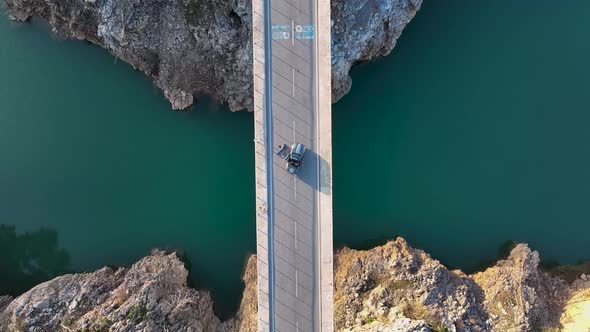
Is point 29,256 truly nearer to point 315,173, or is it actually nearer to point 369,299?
point 315,173

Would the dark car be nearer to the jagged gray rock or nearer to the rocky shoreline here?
the rocky shoreline

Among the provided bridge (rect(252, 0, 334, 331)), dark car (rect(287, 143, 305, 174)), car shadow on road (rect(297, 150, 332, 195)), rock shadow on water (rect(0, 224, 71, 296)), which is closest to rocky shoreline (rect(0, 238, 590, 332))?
rock shadow on water (rect(0, 224, 71, 296))

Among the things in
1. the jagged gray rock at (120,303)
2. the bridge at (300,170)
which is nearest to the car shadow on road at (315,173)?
the bridge at (300,170)

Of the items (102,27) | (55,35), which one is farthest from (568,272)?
(55,35)

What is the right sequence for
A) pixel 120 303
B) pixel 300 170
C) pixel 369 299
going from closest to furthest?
pixel 300 170
pixel 369 299
pixel 120 303

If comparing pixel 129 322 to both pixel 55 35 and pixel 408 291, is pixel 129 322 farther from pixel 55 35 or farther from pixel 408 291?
pixel 55 35

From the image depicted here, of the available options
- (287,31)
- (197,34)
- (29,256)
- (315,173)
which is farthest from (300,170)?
(29,256)
